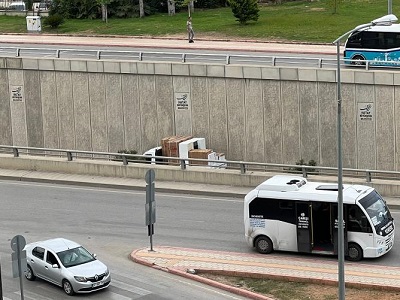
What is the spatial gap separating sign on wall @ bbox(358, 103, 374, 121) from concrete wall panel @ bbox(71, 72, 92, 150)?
1226cm

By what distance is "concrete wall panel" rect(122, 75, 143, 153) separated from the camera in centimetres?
4400

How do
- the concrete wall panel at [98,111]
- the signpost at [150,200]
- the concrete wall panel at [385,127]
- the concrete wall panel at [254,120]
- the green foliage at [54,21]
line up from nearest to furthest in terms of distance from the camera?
the signpost at [150,200], the concrete wall panel at [385,127], the concrete wall panel at [254,120], the concrete wall panel at [98,111], the green foliage at [54,21]

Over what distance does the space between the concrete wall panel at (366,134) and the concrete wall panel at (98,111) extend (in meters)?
11.4

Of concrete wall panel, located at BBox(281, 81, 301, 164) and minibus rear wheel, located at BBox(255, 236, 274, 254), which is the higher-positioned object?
concrete wall panel, located at BBox(281, 81, 301, 164)

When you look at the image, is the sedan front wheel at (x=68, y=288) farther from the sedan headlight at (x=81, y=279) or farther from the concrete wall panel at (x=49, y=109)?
the concrete wall panel at (x=49, y=109)

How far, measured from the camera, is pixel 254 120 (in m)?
41.4

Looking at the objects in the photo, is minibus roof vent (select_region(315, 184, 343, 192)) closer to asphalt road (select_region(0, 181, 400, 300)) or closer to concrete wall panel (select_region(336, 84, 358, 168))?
asphalt road (select_region(0, 181, 400, 300))

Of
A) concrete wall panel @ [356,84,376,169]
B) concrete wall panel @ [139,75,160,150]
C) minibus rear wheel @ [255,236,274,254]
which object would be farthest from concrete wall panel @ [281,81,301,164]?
minibus rear wheel @ [255,236,274,254]

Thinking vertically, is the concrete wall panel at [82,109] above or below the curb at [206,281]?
above

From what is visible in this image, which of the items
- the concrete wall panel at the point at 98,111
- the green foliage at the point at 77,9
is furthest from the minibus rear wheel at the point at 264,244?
the green foliage at the point at 77,9

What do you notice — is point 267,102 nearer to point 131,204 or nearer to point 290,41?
point 131,204

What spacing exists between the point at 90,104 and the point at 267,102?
8.38 metres

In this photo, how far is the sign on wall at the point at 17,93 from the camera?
46594 millimetres

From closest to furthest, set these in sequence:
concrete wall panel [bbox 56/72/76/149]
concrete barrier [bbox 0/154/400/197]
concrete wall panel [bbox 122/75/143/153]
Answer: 1. concrete barrier [bbox 0/154/400/197]
2. concrete wall panel [bbox 122/75/143/153]
3. concrete wall panel [bbox 56/72/76/149]
